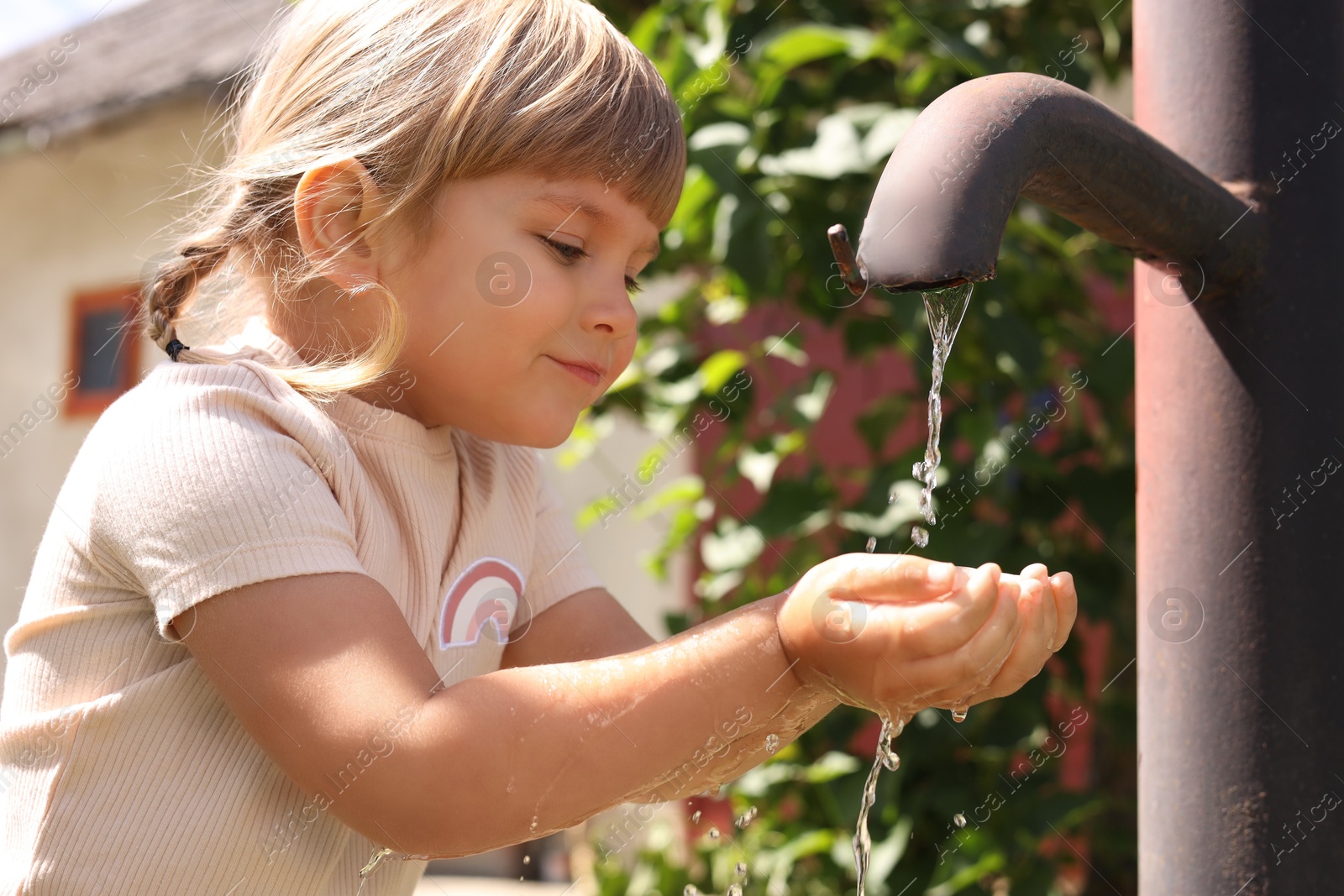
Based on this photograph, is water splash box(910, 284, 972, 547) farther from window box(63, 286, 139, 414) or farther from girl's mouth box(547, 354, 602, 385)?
window box(63, 286, 139, 414)

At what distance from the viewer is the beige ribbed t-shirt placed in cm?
82

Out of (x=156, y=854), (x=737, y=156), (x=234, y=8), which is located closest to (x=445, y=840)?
(x=156, y=854)

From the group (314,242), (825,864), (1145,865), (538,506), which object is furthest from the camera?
(825,864)

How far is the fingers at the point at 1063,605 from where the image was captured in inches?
28.6

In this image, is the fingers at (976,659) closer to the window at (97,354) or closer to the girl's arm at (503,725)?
the girl's arm at (503,725)

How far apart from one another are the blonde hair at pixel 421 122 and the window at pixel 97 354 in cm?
421

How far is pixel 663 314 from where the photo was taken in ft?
6.71

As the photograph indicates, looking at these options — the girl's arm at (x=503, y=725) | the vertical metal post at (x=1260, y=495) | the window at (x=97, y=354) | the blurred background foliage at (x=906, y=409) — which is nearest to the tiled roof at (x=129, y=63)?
the window at (x=97, y=354)

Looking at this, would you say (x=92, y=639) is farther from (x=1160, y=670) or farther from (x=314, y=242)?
(x=1160, y=670)

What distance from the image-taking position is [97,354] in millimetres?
5312

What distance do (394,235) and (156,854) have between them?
0.47 m

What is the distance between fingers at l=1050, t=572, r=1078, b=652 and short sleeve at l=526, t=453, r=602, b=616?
1.76 feet

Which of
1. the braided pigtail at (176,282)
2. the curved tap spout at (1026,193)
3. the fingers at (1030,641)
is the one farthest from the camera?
the braided pigtail at (176,282)

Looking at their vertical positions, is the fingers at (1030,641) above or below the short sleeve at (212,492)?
above
